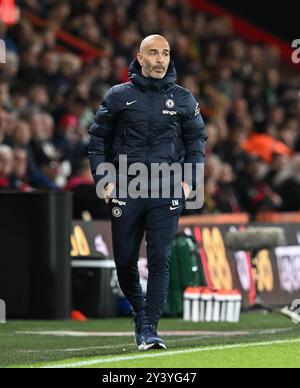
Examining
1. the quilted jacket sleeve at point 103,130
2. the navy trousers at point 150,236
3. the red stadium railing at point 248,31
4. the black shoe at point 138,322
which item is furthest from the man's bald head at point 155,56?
the red stadium railing at point 248,31

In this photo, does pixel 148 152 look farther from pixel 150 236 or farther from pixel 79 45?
pixel 79 45

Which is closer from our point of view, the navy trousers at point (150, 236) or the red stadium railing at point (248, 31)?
the navy trousers at point (150, 236)

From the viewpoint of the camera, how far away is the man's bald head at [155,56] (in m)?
9.85

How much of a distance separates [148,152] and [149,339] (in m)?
1.35

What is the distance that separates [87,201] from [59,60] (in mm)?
4177

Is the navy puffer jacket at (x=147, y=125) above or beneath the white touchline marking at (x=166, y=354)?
above

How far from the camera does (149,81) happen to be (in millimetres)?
9938

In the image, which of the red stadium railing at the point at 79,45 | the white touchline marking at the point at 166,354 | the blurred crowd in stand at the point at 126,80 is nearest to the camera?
the white touchline marking at the point at 166,354

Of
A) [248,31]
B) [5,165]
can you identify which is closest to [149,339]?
[5,165]

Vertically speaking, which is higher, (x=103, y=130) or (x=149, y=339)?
(x=103, y=130)

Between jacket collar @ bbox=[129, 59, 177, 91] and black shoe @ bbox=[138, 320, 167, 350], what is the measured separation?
5.65ft

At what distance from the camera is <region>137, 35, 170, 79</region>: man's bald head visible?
985 centimetres

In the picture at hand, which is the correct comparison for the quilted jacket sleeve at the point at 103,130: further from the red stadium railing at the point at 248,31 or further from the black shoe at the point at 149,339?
the red stadium railing at the point at 248,31
